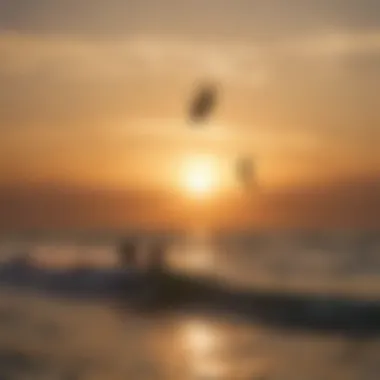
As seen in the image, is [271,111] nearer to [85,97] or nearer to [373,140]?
[373,140]

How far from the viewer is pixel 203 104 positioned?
4.47ft

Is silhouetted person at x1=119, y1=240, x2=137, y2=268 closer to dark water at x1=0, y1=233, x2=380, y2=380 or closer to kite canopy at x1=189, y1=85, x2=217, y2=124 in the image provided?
dark water at x1=0, y1=233, x2=380, y2=380

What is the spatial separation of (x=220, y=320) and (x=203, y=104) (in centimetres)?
46

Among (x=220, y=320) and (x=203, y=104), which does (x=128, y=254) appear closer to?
(x=220, y=320)

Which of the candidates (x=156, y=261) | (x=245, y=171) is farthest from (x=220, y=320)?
(x=245, y=171)

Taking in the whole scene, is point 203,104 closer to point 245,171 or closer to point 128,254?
point 245,171

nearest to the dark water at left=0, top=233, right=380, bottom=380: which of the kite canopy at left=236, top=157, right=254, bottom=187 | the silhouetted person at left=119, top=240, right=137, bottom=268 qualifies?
the silhouetted person at left=119, top=240, right=137, bottom=268

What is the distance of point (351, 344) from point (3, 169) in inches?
24.7

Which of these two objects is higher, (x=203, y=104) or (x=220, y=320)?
(x=203, y=104)

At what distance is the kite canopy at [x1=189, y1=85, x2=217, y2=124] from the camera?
135 cm

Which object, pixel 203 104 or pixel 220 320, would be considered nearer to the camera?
pixel 203 104

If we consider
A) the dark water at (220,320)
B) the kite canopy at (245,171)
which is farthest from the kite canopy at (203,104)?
the dark water at (220,320)

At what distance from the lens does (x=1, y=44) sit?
1.40 meters

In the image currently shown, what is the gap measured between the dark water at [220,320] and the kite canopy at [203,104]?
211 millimetres
